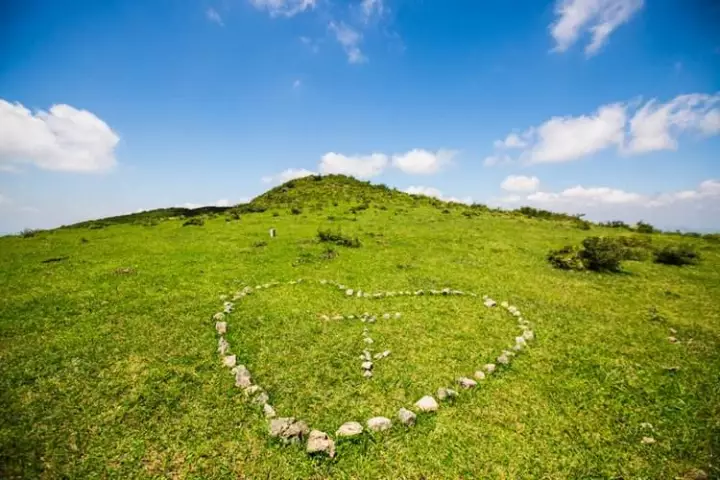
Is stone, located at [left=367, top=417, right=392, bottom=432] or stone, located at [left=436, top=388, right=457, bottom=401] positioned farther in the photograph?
stone, located at [left=436, top=388, right=457, bottom=401]

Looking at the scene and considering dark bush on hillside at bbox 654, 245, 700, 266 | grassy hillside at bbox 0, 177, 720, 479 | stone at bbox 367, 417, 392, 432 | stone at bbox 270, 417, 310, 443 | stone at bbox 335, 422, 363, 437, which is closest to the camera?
grassy hillside at bbox 0, 177, 720, 479

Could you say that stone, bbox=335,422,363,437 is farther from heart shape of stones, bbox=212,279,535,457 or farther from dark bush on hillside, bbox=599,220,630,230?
dark bush on hillside, bbox=599,220,630,230

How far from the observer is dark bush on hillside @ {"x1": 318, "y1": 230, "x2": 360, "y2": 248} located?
76.7 ft

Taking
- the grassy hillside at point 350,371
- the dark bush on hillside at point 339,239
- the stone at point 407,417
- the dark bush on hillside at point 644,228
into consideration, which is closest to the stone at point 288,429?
the grassy hillside at point 350,371

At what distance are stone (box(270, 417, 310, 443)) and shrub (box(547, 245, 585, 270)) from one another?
17.2 metres

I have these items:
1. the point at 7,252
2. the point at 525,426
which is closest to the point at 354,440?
the point at 525,426

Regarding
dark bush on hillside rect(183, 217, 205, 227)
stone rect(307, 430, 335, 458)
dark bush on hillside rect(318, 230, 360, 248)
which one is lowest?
stone rect(307, 430, 335, 458)

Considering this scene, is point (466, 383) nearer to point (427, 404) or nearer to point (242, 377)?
point (427, 404)

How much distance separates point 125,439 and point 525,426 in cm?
762

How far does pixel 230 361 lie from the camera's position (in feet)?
30.0

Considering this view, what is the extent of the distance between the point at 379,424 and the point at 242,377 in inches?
138

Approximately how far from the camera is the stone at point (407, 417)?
707 cm

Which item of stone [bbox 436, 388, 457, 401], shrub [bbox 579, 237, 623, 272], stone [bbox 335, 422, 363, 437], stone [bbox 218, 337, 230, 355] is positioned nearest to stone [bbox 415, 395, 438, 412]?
stone [bbox 436, 388, 457, 401]

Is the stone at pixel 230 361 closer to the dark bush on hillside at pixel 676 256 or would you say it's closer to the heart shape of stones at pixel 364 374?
the heart shape of stones at pixel 364 374
